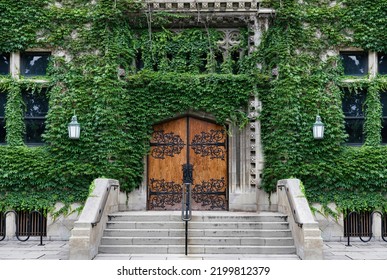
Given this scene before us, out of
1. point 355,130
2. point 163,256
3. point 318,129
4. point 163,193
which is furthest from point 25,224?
point 355,130

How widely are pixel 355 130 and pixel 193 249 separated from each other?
6.71m

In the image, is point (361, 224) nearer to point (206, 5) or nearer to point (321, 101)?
point (321, 101)

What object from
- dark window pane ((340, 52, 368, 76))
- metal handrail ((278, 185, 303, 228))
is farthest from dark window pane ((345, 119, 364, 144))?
metal handrail ((278, 185, 303, 228))

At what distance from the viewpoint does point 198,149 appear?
49.6 feet

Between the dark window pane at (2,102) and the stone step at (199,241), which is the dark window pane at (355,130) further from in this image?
the dark window pane at (2,102)

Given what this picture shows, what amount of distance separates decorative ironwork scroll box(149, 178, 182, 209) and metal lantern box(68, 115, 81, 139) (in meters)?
2.71

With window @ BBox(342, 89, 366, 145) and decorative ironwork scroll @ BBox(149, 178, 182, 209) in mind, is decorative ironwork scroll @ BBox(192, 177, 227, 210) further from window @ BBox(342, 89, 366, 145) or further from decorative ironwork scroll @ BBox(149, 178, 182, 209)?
window @ BBox(342, 89, 366, 145)

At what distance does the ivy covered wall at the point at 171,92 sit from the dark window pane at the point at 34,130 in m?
0.29

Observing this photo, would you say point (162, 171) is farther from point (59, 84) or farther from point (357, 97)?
point (357, 97)

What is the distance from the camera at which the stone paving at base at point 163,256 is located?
1097 centimetres

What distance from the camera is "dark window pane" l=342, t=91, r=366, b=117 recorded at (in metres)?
15.0

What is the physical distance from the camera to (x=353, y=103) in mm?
15062

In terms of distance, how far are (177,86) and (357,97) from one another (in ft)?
18.3

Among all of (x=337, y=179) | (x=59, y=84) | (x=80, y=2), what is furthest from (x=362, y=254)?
(x=80, y=2)
